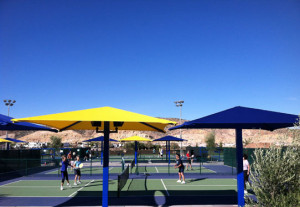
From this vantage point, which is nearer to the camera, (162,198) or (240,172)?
(240,172)

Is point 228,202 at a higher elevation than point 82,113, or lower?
lower

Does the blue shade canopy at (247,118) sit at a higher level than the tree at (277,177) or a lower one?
higher

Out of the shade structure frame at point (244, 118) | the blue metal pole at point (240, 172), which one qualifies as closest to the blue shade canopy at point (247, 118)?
the shade structure frame at point (244, 118)

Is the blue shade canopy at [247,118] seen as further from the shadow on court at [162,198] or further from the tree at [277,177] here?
the shadow on court at [162,198]

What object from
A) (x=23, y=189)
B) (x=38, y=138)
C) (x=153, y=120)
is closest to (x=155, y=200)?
(x=153, y=120)

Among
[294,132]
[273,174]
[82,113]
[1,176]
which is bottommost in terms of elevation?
[1,176]

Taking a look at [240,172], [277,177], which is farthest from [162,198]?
[277,177]

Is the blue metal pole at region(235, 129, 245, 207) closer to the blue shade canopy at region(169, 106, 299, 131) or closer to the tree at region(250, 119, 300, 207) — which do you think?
the blue shade canopy at region(169, 106, 299, 131)

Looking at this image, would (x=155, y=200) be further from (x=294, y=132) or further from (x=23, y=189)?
(x=23, y=189)

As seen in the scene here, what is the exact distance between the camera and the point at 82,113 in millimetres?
7008

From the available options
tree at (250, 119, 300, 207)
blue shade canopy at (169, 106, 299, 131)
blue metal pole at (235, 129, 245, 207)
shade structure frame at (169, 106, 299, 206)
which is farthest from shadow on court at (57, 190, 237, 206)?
tree at (250, 119, 300, 207)

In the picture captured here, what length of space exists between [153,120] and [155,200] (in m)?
5.22

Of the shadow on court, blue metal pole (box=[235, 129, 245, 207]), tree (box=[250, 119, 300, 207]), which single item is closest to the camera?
tree (box=[250, 119, 300, 207])

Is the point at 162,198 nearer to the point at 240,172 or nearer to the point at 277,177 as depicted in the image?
the point at 240,172
